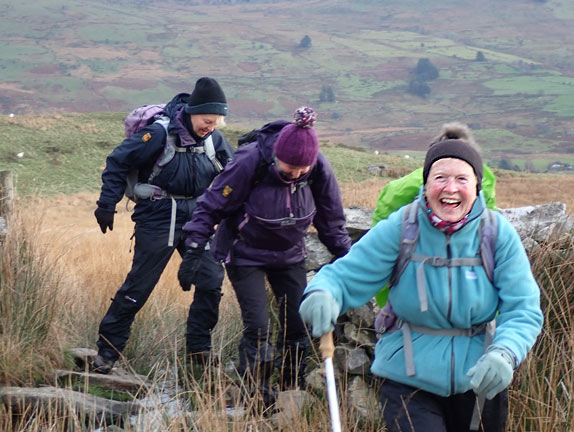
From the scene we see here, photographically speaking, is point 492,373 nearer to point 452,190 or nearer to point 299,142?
point 452,190

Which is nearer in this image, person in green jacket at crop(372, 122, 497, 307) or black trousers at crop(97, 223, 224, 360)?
person in green jacket at crop(372, 122, 497, 307)

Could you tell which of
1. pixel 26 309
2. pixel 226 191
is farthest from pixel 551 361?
pixel 26 309

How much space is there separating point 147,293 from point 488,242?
10.1 feet

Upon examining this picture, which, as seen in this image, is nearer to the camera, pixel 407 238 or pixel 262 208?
pixel 407 238

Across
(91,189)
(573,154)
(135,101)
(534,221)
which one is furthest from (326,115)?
(534,221)

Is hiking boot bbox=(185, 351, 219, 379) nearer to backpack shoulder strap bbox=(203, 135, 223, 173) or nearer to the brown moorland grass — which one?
the brown moorland grass

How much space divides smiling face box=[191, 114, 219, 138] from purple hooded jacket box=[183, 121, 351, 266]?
786 mm

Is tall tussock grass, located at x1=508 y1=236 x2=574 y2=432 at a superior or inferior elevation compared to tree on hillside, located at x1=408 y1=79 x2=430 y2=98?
inferior

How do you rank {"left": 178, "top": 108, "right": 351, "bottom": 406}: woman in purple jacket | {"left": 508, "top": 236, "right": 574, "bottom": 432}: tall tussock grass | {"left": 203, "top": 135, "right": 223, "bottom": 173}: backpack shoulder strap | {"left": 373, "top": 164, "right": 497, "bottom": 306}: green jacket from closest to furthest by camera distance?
{"left": 508, "top": 236, "right": 574, "bottom": 432}: tall tussock grass → {"left": 373, "top": 164, "right": 497, "bottom": 306}: green jacket → {"left": 178, "top": 108, "right": 351, "bottom": 406}: woman in purple jacket → {"left": 203, "top": 135, "right": 223, "bottom": 173}: backpack shoulder strap

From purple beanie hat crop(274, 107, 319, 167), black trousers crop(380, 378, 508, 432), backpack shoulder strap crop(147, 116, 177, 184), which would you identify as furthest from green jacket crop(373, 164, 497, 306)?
backpack shoulder strap crop(147, 116, 177, 184)

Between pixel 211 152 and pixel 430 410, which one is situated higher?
pixel 211 152

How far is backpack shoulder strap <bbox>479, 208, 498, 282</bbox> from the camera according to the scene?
2.80 meters

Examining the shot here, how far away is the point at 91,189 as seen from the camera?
84.3 feet

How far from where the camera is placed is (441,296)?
110 inches
